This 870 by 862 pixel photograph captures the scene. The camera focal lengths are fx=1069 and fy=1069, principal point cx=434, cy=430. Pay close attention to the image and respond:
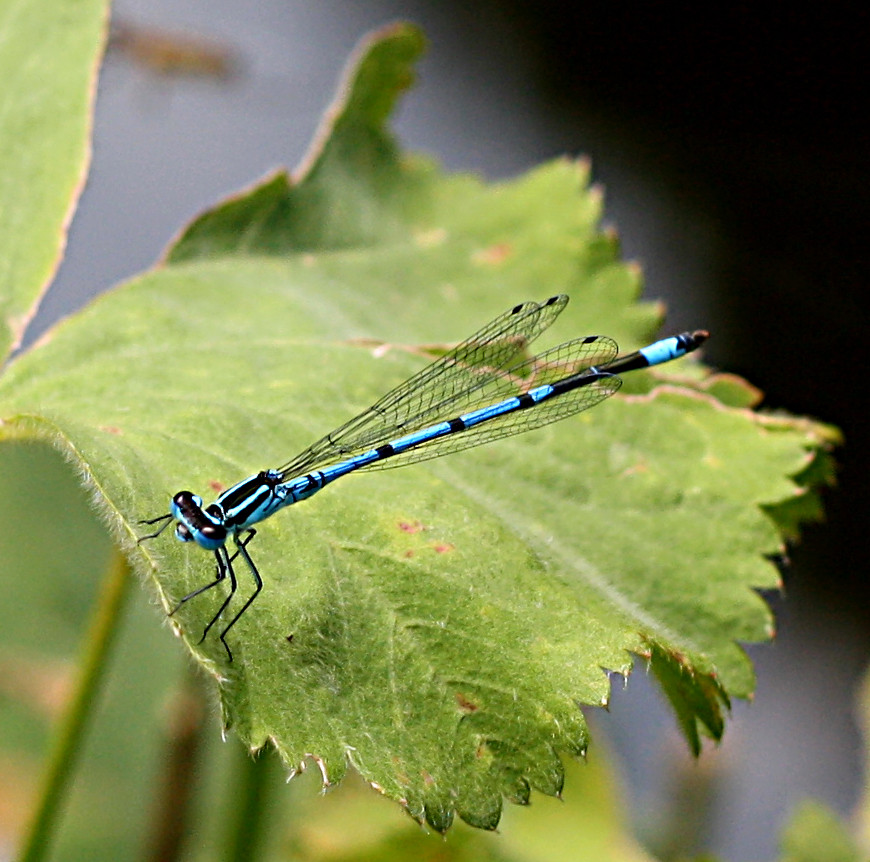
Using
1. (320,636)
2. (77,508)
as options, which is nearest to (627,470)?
(320,636)

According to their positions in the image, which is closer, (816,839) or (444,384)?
(444,384)

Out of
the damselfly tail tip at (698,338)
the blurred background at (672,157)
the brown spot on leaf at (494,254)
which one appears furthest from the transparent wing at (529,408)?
the blurred background at (672,157)

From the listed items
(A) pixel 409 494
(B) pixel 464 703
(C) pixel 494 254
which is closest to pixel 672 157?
(C) pixel 494 254

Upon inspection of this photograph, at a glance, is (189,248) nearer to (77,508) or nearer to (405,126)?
(77,508)

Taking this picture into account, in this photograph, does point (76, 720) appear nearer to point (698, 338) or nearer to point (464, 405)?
point (464, 405)

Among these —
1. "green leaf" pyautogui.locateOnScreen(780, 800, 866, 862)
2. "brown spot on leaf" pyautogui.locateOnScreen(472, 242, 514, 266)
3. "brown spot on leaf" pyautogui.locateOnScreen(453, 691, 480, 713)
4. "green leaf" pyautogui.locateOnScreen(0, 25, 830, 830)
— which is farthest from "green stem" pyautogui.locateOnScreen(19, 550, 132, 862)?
"green leaf" pyautogui.locateOnScreen(780, 800, 866, 862)
